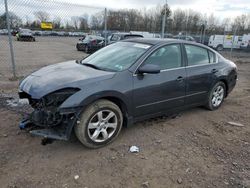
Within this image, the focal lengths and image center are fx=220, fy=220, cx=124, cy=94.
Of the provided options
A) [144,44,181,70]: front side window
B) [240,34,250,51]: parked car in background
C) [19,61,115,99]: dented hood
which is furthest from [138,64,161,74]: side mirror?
[240,34,250,51]: parked car in background

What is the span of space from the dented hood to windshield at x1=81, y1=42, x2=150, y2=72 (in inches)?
10.4

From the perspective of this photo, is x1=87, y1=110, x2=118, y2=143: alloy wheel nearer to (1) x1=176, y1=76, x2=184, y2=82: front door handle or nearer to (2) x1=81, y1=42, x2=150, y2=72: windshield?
(2) x1=81, y1=42, x2=150, y2=72: windshield

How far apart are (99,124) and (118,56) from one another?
1293 millimetres

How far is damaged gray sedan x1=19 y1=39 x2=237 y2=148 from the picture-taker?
9.74 feet

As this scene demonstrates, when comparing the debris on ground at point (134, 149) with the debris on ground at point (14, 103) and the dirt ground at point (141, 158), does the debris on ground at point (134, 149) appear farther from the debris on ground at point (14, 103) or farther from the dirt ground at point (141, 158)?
the debris on ground at point (14, 103)

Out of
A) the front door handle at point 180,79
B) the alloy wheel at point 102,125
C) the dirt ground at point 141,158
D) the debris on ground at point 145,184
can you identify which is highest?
the front door handle at point 180,79

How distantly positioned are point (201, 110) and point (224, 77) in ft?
2.91

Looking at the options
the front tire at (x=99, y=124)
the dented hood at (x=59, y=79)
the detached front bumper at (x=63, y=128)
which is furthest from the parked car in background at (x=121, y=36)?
the detached front bumper at (x=63, y=128)

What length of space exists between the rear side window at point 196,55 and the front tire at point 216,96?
2.19 feet

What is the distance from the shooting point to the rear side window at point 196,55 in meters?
4.24

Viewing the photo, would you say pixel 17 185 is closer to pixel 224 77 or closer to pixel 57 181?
pixel 57 181

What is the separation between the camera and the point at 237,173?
2859 millimetres

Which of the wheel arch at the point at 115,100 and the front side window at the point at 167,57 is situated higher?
the front side window at the point at 167,57

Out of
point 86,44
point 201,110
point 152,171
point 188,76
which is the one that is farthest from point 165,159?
point 86,44
